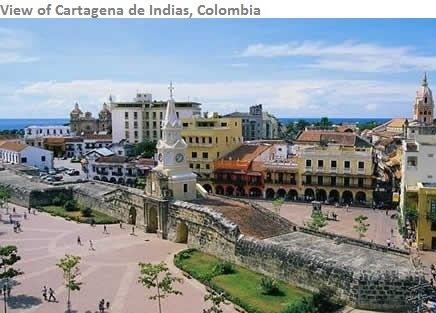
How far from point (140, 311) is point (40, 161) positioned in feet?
202

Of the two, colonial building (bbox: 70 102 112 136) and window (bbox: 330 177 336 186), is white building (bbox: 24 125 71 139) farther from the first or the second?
window (bbox: 330 177 336 186)

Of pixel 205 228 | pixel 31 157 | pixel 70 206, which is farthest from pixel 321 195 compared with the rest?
pixel 31 157

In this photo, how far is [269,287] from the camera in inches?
1057

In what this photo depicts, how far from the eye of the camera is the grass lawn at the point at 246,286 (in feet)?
83.6

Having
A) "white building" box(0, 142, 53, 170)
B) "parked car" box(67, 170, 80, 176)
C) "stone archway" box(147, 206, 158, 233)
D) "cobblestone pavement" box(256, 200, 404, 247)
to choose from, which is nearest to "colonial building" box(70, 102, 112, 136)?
"white building" box(0, 142, 53, 170)

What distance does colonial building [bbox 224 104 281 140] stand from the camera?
108 m

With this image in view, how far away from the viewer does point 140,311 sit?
25.2m

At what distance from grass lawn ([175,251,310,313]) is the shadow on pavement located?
911cm

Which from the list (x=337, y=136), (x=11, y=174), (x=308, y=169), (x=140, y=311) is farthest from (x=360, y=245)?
(x=11, y=174)

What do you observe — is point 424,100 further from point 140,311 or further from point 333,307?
point 140,311

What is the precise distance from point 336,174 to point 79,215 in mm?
27946

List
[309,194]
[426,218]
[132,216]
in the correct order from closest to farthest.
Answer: [426,218], [132,216], [309,194]

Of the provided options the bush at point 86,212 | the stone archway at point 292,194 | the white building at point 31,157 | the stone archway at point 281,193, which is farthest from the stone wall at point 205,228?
the white building at point 31,157

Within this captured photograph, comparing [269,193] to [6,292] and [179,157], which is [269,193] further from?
[6,292]
